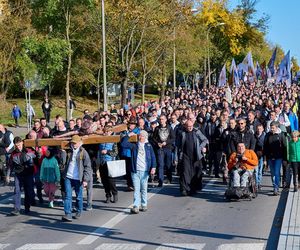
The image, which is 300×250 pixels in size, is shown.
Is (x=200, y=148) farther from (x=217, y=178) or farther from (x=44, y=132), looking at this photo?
(x=44, y=132)

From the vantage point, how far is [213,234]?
998cm

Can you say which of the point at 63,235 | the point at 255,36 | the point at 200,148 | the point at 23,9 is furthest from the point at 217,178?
the point at 255,36

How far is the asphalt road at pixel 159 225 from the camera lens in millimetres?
9531

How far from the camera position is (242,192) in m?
12.8

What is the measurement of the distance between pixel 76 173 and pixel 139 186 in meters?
1.24

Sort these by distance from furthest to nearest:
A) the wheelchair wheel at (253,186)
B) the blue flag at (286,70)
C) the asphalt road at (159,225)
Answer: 1. the blue flag at (286,70)
2. the wheelchair wheel at (253,186)
3. the asphalt road at (159,225)

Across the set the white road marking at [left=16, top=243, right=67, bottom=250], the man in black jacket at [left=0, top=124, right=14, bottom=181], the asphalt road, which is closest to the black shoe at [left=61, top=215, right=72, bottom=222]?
the asphalt road

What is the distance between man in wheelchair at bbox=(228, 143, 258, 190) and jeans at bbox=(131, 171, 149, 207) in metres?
2.02

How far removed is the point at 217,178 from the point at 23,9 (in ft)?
90.6

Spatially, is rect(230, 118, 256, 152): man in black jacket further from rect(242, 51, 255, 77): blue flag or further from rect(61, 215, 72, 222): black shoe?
rect(242, 51, 255, 77): blue flag

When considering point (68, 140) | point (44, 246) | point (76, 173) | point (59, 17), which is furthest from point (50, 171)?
point (59, 17)

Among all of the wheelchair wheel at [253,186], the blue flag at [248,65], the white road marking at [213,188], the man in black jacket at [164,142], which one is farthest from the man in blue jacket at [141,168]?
the blue flag at [248,65]

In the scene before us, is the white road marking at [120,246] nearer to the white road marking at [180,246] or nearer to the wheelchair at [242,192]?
the white road marking at [180,246]

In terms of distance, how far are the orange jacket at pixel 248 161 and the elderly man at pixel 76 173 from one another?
3.20 meters
